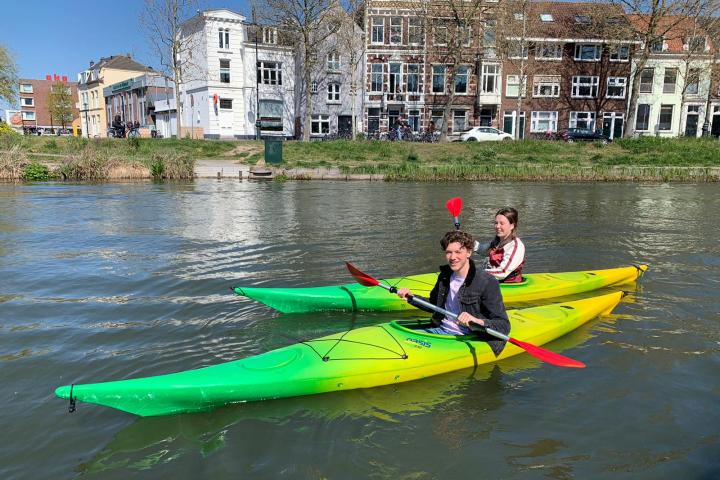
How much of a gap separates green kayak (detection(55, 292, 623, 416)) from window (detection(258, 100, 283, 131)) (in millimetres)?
33551

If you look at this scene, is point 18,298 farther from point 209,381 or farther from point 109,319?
point 209,381

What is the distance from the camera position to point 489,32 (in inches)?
1362

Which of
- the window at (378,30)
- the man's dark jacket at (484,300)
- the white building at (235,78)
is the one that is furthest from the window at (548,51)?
the man's dark jacket at (484,300)

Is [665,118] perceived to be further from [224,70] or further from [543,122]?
[224,70]

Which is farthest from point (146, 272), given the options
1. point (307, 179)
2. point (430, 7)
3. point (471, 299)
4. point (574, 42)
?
point (574, 42)

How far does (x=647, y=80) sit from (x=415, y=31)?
17122 mm

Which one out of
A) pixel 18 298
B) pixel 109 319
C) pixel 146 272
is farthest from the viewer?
pixel 146 272

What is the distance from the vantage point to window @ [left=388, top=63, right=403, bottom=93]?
36.5 meters

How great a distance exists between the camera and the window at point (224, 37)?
1406 inches

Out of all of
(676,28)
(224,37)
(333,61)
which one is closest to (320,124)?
(333,61)

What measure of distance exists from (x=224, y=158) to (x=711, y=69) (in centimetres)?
3039

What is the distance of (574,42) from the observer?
3669 cm

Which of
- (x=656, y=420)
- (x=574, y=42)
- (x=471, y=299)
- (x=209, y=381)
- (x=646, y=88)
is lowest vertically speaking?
(x=656, y=420)

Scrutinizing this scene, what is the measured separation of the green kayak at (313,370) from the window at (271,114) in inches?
1321
